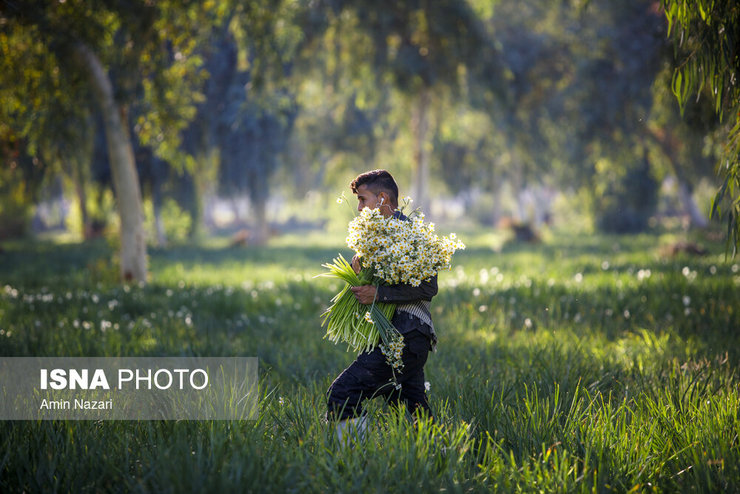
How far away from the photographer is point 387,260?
9.37ft

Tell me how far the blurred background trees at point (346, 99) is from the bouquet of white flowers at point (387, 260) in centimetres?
203

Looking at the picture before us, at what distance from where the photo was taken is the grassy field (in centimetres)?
256

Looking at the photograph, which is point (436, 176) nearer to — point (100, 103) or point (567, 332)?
point (100, 103)

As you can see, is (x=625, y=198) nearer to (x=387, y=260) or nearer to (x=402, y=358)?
(x=402, y=358)

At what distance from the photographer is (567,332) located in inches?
225

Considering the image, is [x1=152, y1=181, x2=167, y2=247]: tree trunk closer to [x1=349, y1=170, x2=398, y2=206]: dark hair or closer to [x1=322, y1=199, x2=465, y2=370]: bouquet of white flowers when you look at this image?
[x1=349, y1=170, x2=398, y2=206]: dark hair

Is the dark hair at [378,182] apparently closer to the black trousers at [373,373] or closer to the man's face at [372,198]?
the man's face at [372,198]

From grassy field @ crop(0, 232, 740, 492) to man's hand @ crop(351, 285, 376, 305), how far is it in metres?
0.69

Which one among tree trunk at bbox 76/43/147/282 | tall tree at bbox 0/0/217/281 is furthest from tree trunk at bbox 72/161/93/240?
tree trunk at bbox 76/43/147/282

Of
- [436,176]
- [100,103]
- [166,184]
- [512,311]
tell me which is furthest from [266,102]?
[436,176]

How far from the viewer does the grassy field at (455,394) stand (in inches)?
101

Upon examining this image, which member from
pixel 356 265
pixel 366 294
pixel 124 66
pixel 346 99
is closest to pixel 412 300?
pixel 366 294

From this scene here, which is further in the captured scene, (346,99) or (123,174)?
(346,99)

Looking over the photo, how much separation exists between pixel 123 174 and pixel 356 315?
7894mm
